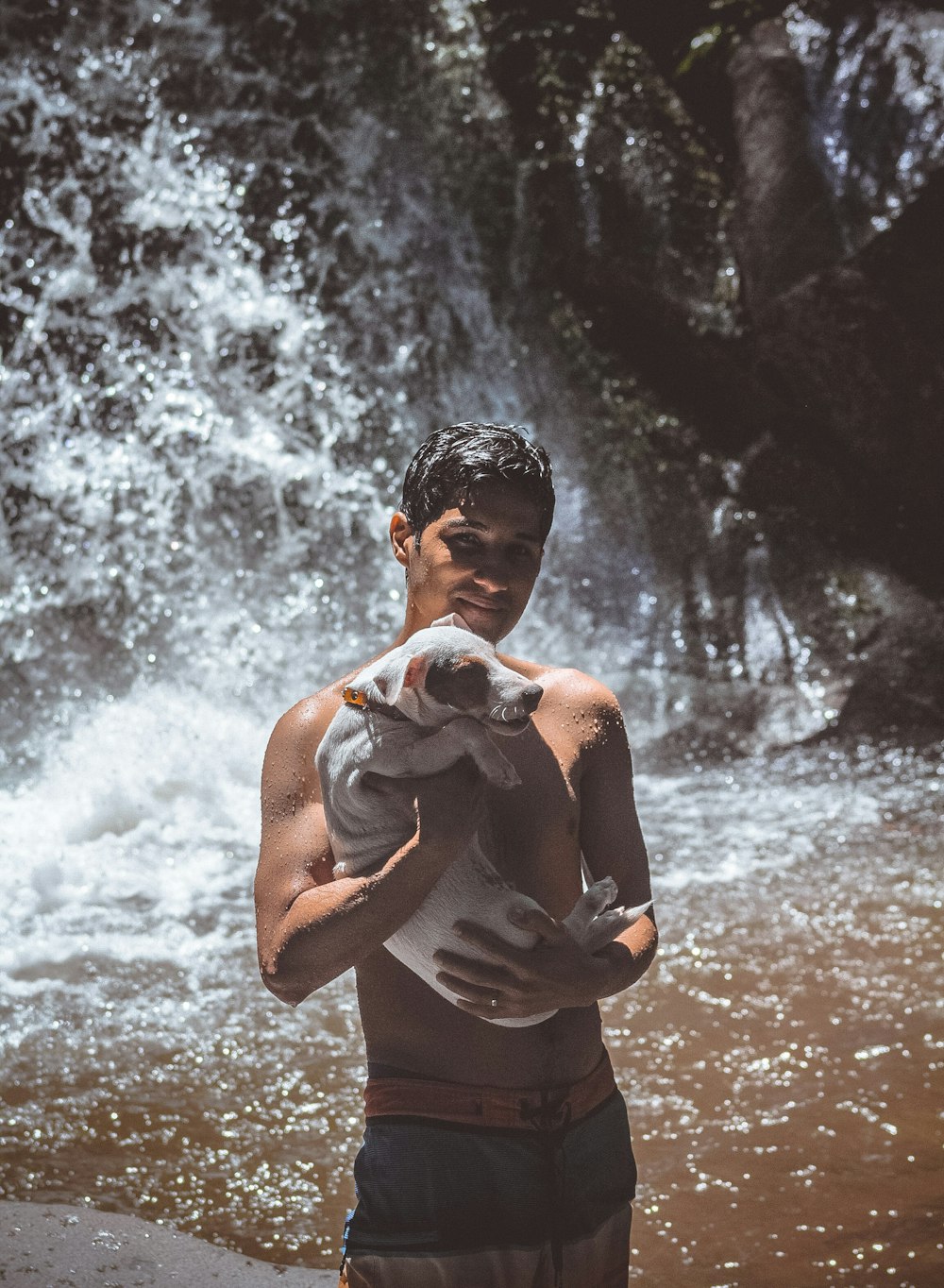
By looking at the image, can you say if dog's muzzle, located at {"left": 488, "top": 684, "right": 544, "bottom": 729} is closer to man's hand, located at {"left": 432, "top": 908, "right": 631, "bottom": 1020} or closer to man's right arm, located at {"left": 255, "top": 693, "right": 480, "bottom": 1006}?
man's right arm, located at {"left": 255, "top": 693, "right": 480, "bottom": 1006}

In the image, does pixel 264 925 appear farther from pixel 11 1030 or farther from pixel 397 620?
pixel 397 620

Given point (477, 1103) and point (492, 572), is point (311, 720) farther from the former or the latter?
point (477, 1103)

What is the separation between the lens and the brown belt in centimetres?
148

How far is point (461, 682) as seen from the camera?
47.6 inches

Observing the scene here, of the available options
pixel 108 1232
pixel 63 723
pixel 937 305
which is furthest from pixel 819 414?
pixel 108 1232

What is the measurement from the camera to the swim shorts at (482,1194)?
4.70ft

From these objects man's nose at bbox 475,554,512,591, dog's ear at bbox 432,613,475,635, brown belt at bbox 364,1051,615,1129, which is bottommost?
brown belt at bbox 364,1051,615,1129

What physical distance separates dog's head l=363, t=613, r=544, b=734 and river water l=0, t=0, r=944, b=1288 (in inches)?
70.4

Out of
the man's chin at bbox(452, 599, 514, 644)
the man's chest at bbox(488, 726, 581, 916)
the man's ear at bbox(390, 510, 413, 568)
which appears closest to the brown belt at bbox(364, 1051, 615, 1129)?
the man's chest at bbox(488, 726, 581, 916)

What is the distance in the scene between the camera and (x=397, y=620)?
296 inches

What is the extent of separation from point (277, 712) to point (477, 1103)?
5622mm

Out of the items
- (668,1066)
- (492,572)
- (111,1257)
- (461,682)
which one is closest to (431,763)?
(461,682)

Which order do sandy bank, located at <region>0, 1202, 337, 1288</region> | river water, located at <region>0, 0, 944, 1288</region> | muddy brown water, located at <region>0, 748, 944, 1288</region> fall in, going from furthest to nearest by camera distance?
river water, located at <region>0, 0, 944, 1288</region>
muddy brown water, located at <region>0, 748, 944, 1288</region>
sandy bank, located at <region>0, 1202, 337, 1288</region>

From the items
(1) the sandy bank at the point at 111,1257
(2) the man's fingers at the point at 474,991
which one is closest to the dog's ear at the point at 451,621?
(2) the man's fingers at the point at 474,991
